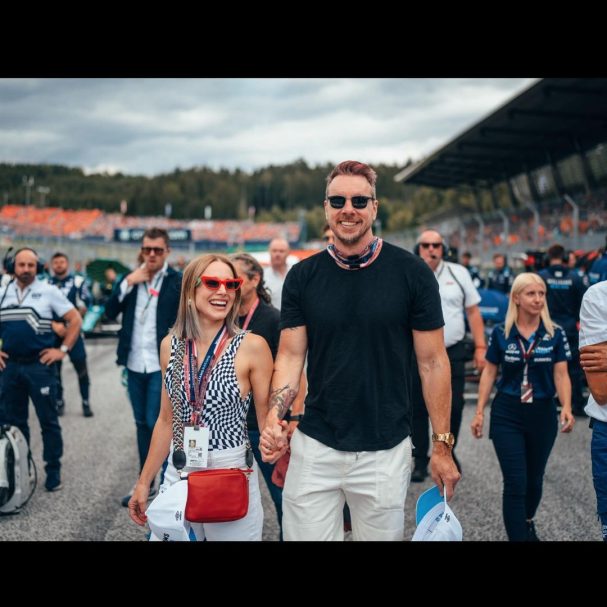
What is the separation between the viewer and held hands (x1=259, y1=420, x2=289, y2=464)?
2.68m

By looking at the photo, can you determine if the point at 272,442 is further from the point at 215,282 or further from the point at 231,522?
the point at 215,282

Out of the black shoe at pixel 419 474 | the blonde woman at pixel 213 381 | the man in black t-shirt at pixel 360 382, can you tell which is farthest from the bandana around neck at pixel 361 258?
the black shoe at pixel 419 474

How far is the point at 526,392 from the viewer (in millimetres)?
4129

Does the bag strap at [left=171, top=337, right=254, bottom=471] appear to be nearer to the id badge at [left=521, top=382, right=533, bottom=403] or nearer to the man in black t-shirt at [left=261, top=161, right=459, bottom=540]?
the man in black t-shirt at [left=261, top=161, right=459, bottom=540]

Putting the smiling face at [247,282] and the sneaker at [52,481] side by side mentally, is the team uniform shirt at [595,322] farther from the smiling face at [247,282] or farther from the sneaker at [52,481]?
the sneaker at [52,481]

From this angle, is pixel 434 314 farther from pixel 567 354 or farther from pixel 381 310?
pixel 567 354

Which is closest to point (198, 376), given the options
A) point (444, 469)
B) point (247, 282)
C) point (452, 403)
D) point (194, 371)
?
point (194, 371)

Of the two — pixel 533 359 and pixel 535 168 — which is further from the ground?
pixel 535 168

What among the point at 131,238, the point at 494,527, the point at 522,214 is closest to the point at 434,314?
the point at 494,527

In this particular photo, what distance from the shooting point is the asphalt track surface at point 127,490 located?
457cm

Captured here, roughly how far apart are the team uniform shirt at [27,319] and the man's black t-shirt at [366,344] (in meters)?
3.56

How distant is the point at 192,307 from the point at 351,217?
0.85 meters

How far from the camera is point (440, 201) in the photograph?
96.7m

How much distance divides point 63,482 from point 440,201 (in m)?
95.1
